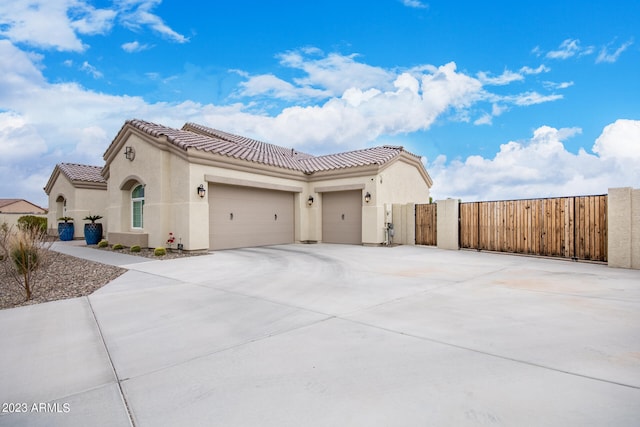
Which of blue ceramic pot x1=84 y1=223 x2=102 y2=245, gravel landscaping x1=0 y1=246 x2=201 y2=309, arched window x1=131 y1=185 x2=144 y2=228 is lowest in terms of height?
gravel landscaping x1=0 y1=246 x2=201 y2=309

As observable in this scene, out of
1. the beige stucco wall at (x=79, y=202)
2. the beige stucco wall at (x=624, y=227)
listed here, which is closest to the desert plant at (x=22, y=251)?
the beige stucco wall at (x=79, y=202)

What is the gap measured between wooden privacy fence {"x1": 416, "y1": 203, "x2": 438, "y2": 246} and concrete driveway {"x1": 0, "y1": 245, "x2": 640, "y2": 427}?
8.28 m

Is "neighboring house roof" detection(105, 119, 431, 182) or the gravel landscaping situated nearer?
the gravel landscaping

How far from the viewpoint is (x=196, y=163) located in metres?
12.6

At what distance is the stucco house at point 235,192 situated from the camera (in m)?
12.9

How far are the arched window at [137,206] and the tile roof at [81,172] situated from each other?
25.0 feet

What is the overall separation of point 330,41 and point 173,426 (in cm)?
1391

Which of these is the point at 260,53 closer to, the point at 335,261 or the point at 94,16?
the point at 94,16

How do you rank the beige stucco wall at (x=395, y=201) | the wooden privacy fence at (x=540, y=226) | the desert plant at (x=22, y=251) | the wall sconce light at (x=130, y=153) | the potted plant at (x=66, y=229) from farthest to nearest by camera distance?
the potted plant at (x=66, y=229)
the beige stucco wall at (x=395, y=201)
the wall sconce light at (x=130, y=153)
the wooden privacy fence at (x=540, y=226)
the desert plant at (x=22, y=251)

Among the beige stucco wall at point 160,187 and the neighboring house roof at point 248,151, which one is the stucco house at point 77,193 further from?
the beige stucco wall at point 160,187

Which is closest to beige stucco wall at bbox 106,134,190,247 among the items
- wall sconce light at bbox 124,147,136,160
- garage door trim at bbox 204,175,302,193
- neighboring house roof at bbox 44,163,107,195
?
wall sconce light at bbox 124,147,136,160

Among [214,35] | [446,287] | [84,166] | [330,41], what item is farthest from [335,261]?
[84,166]

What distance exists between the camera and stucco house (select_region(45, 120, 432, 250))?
507 inches

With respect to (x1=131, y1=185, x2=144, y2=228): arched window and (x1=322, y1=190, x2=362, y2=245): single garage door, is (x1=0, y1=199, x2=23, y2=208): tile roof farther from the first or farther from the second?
(x1=322, y1=190, x2=362, y2=245): single garage door
